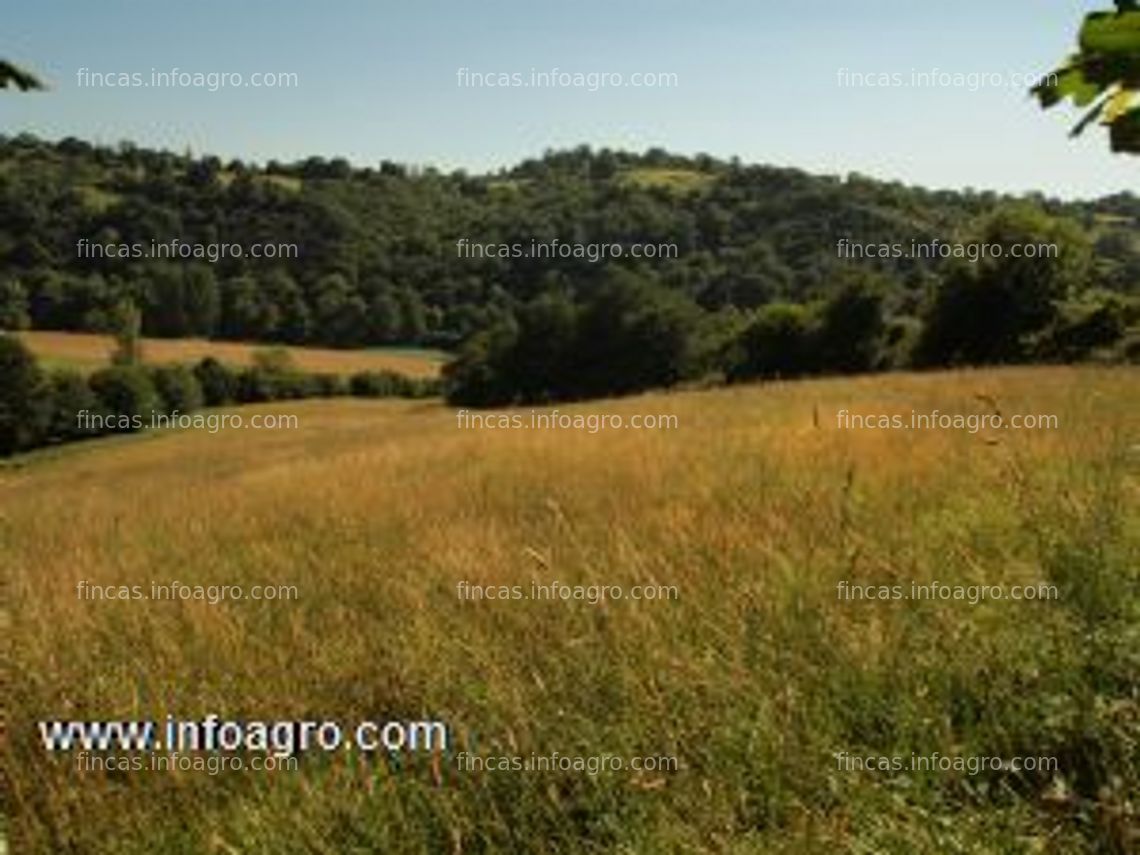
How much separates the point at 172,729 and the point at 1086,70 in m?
3.46

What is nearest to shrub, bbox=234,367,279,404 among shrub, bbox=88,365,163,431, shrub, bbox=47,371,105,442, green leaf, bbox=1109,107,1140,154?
shrub, bbox=88,365,163,431

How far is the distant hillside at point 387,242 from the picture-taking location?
106 meters

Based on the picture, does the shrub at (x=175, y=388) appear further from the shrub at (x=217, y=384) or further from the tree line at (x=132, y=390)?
the shrub at (x=217, y=384)

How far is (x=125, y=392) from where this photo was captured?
79250 millimetres

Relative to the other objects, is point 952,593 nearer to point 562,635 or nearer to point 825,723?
point 825,723

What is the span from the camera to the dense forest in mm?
49812

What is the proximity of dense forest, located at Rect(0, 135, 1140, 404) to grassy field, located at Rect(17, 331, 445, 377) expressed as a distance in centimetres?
381

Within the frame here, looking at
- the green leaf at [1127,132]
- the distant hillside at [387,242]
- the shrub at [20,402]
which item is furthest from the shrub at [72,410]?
the green leaf at [1127,132]

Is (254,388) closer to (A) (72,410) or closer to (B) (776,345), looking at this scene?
(A) (72,410)

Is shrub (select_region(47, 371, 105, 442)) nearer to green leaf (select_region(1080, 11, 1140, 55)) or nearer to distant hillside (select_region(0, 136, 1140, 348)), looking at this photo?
distant hillside (select_region(0, 136, 1140, 348))

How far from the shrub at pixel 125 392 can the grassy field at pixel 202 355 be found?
4.53 metres

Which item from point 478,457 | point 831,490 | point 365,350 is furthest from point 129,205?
point 831,490

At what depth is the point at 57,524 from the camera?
11.9m

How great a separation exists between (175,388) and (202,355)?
1335cm
